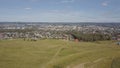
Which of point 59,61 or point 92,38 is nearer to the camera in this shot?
point 59,61

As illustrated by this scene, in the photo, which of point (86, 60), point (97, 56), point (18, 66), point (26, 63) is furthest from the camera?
point (97, 56)

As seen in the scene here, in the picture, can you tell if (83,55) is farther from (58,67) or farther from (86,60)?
(58,67)

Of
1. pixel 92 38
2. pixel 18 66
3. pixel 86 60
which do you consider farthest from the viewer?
pixel 92 38

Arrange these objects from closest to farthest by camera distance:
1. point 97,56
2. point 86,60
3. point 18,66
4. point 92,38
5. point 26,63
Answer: point 18,66 < point 26,63 < point 86,60 < point 97,56 < point 92,38

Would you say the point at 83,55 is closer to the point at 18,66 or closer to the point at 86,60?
the point at 86,60

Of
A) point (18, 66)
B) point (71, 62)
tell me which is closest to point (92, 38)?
point (71, 62)

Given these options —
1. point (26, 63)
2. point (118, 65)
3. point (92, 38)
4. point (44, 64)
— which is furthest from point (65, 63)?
point (92, 38)

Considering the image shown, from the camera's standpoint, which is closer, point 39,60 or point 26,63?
point 26,63

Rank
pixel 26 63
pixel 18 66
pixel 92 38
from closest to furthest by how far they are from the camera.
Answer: pixel 18 66, pixel 26 63, pixel 92 38
